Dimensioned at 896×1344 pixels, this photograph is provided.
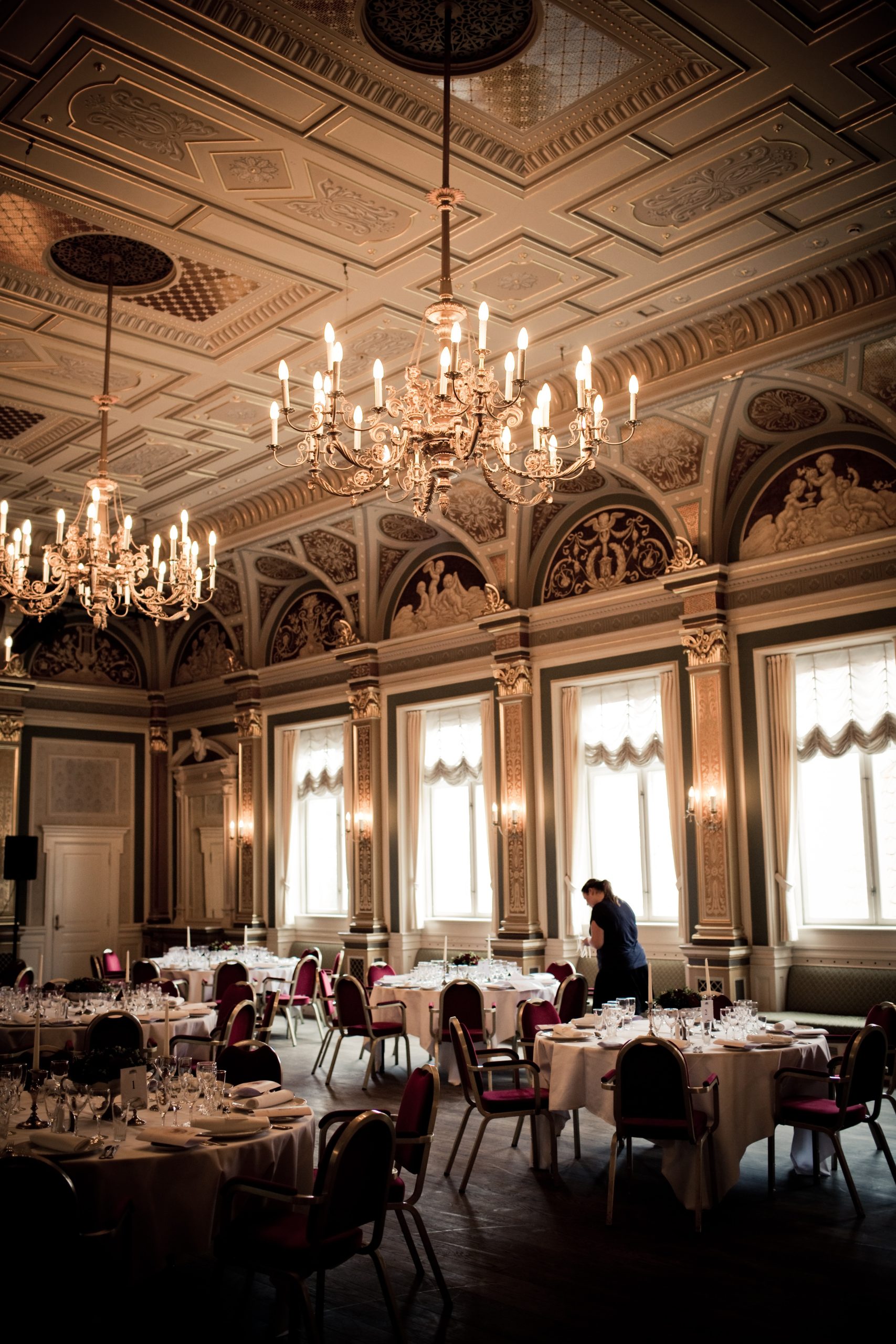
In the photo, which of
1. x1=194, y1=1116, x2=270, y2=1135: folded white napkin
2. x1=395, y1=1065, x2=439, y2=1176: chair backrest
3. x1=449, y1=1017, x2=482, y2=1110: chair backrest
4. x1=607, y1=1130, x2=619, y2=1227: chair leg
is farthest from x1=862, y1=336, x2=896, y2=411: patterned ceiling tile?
x1=194, y1=1116, x2=270, y2=1135: folded white napkin

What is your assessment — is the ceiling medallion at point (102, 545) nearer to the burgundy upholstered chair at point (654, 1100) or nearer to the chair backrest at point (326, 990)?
the burgundy upholstered chair at point (654, 1100)

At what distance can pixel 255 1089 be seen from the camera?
16.9 ft

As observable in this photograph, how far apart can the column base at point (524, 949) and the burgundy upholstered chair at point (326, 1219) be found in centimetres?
703

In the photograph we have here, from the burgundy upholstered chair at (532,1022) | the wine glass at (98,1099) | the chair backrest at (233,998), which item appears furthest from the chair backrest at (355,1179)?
the chair backrest at (233,998)

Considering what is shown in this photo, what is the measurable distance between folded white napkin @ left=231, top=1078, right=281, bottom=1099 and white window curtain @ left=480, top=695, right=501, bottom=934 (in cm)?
667

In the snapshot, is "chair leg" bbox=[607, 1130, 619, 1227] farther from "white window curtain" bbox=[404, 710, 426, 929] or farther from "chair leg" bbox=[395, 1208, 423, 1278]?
"white window curtain" bbox=[404, 710, 426, 929]

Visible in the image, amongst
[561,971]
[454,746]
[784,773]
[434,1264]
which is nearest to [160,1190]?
[434,1264]

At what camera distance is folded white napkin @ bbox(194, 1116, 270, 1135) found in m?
4.39

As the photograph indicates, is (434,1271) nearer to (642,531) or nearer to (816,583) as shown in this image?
(816,583)

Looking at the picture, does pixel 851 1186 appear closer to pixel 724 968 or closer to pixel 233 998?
pixel 724 968

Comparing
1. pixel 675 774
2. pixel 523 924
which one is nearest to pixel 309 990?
pixel 523 924

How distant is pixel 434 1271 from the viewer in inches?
188

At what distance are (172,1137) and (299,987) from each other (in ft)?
23.9

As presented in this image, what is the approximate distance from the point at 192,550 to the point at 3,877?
829 centimetres
